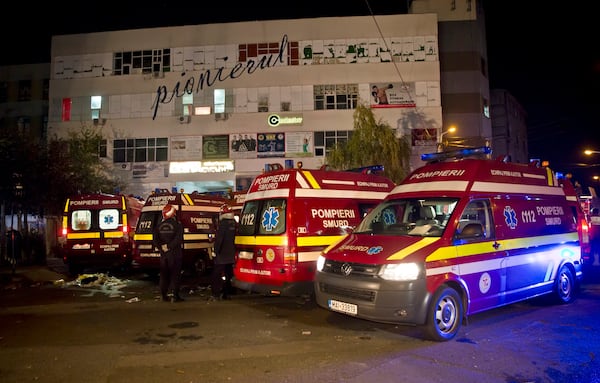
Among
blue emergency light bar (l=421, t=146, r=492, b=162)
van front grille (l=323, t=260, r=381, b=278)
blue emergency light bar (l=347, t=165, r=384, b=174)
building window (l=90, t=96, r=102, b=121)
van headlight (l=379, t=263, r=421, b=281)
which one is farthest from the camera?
building window (l=90, t=96, r=102, b=121)

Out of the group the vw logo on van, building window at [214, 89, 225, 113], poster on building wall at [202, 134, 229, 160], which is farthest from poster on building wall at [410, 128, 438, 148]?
the vw logo on van

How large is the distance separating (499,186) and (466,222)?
3.43 feet

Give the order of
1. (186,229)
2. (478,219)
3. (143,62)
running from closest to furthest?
(478,219) → (186,229) → (143,62)

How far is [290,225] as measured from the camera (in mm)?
7883

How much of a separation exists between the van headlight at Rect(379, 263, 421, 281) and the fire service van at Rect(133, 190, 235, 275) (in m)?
7.36

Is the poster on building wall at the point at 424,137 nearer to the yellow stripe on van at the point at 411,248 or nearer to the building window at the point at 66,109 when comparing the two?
the building window at the point at 66,109

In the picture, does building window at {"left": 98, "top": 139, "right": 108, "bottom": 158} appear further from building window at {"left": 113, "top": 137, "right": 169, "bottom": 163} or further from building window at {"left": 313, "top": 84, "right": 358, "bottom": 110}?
building window at {"left": 313, "top": 84, "right": 358, "bottom": 110}

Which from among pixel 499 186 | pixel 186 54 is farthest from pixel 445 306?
pixel 186 54

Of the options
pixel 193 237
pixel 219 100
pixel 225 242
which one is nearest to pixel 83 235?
pixel 193 237

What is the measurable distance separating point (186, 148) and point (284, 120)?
25.1ft

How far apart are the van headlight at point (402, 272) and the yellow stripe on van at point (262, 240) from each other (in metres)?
2.43

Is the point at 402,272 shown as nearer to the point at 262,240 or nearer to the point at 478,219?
the point at 478,219

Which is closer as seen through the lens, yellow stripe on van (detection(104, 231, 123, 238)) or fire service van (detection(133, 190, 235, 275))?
fire service van (detection(133, 190, 235, 275))

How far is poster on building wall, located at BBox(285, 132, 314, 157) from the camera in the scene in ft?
110
